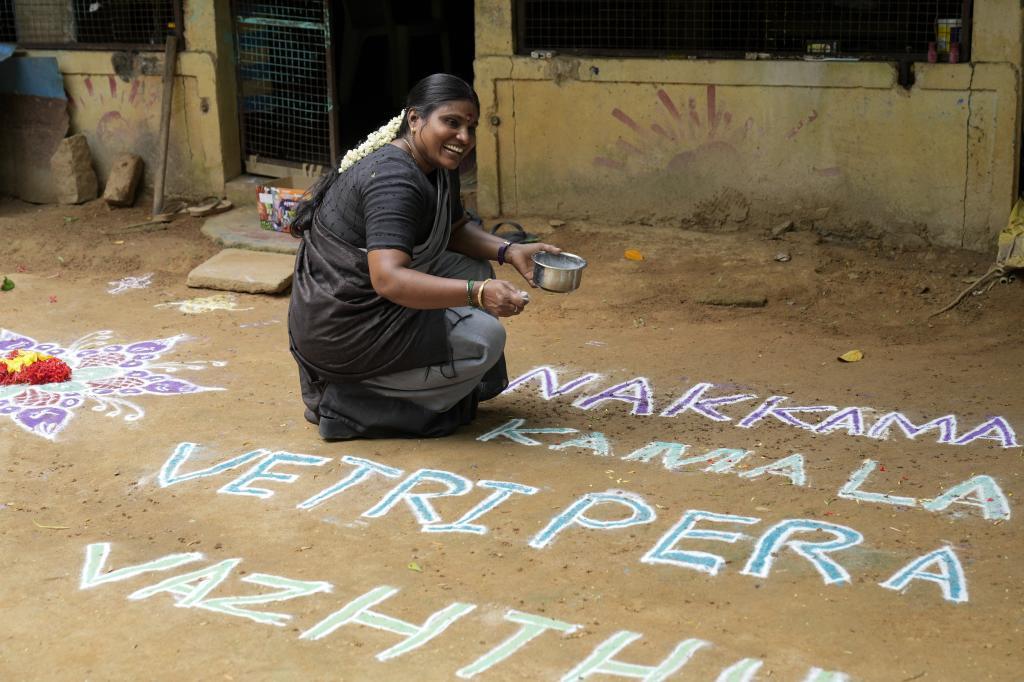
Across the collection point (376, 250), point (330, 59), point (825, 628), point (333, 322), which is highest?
point (330, 59)

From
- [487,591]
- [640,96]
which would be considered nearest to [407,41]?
[640,96]

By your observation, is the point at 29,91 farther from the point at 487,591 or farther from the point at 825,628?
the point at 825,628

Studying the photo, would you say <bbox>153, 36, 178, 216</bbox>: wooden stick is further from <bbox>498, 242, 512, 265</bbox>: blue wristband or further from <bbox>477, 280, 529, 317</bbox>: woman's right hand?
<bbox>477, 280, 529, 317</bbox>: woman's right hand

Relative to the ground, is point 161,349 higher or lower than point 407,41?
lower

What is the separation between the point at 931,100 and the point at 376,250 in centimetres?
388

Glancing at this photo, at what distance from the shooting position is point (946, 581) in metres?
3.28

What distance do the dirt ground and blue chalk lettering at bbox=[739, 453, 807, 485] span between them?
12 millimetres

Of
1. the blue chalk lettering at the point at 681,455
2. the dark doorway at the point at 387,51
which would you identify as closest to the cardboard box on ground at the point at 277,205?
the dark doorway at the point at 387,51

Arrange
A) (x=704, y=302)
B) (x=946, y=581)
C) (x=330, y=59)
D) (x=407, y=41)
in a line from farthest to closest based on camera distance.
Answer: (x=407, y=41) < (x=330, y=59) < (x=704, y=302) < (x=946, y=581)

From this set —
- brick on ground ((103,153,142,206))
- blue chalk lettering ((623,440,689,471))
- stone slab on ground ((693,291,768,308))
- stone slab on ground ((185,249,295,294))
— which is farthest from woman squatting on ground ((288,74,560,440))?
brick on ground ((103,153,142,206))

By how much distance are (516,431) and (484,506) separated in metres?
0.72

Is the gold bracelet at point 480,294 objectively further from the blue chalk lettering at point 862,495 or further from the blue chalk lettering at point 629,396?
the blue chalk lettering at point 862,495

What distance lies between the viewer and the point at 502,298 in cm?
389

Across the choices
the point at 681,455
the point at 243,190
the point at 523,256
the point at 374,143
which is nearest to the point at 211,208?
the point at 243,190
